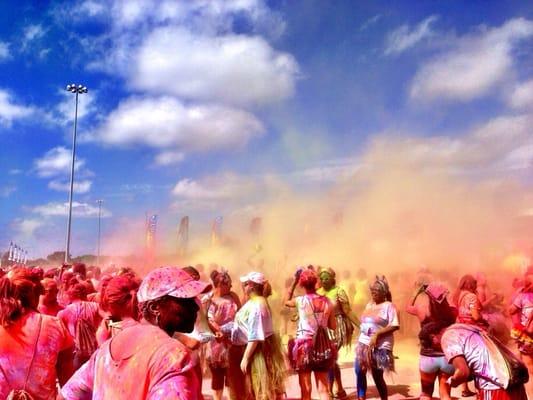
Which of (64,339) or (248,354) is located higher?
(64,339)

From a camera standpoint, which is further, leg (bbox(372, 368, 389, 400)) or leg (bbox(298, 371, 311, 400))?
leg (bbox(372, 368, 389, 400))

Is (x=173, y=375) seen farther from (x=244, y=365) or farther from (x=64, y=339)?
(x=244, y=365)

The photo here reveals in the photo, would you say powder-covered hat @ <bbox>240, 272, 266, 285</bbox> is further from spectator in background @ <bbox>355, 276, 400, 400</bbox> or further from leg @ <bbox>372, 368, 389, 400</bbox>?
leg @ <bbox>372, 368, 389, 400</bbox>

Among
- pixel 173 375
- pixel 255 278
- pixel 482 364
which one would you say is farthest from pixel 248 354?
pixel 173 375

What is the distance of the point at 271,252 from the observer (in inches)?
1008

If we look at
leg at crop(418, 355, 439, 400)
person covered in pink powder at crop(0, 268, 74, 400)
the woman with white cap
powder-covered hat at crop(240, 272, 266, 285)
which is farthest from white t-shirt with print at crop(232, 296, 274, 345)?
person covered in pink powder at crop(0, 268, 74, 400)

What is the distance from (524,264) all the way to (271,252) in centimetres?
1215

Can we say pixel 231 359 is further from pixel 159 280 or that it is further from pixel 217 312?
pixel 159 280

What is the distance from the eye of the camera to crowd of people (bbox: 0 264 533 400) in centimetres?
219

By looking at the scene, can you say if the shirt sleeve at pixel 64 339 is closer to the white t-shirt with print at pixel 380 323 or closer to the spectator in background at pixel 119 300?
the spectator in background at pixel 119 300

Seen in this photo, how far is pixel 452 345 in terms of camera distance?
144 inches

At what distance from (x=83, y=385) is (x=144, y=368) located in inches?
17.7

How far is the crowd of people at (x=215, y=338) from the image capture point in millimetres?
2191

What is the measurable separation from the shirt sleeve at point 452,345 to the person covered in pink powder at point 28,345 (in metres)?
2.40
